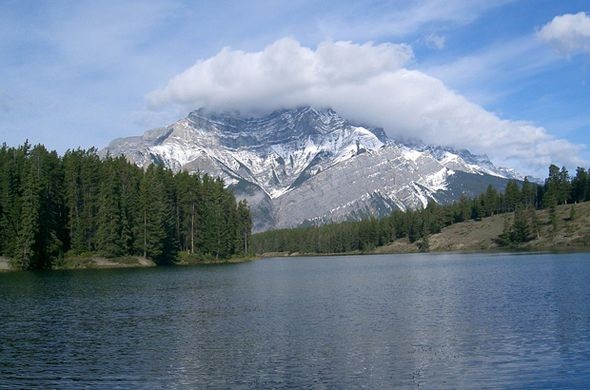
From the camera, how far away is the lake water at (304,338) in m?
32.7

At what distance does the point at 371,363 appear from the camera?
35406 millimetres

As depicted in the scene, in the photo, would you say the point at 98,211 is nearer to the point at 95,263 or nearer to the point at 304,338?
the point at 95,263

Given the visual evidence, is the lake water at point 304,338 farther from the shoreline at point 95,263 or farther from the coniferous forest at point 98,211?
the coniferous forest at point 98,211

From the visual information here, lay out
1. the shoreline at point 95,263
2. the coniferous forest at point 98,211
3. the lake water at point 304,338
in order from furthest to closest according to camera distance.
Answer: the coniferous forest at point 98,211
the shoreline at point 95,263
the lake water at point 304,338

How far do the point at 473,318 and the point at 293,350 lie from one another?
1954cm

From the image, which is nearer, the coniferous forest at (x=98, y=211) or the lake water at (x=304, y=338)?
the lake water at (x=304, y=338)

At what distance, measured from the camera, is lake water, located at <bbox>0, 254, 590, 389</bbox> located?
32.7 m

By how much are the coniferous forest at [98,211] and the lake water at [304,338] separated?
56.4 meters

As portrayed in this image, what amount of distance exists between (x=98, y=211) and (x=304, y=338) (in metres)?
121

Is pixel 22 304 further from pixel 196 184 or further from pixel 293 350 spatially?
pixel 196 184

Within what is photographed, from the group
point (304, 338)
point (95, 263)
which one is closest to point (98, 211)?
point (95, 263)

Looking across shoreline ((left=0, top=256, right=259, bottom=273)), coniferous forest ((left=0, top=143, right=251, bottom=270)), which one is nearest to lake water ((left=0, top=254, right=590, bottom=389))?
shoreline ((left=0, top=256, right=259, bottom=273))

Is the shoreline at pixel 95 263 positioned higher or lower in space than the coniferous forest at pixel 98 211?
lower

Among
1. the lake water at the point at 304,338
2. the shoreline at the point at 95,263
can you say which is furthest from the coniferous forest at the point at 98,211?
the lake water at the point at 304,338
